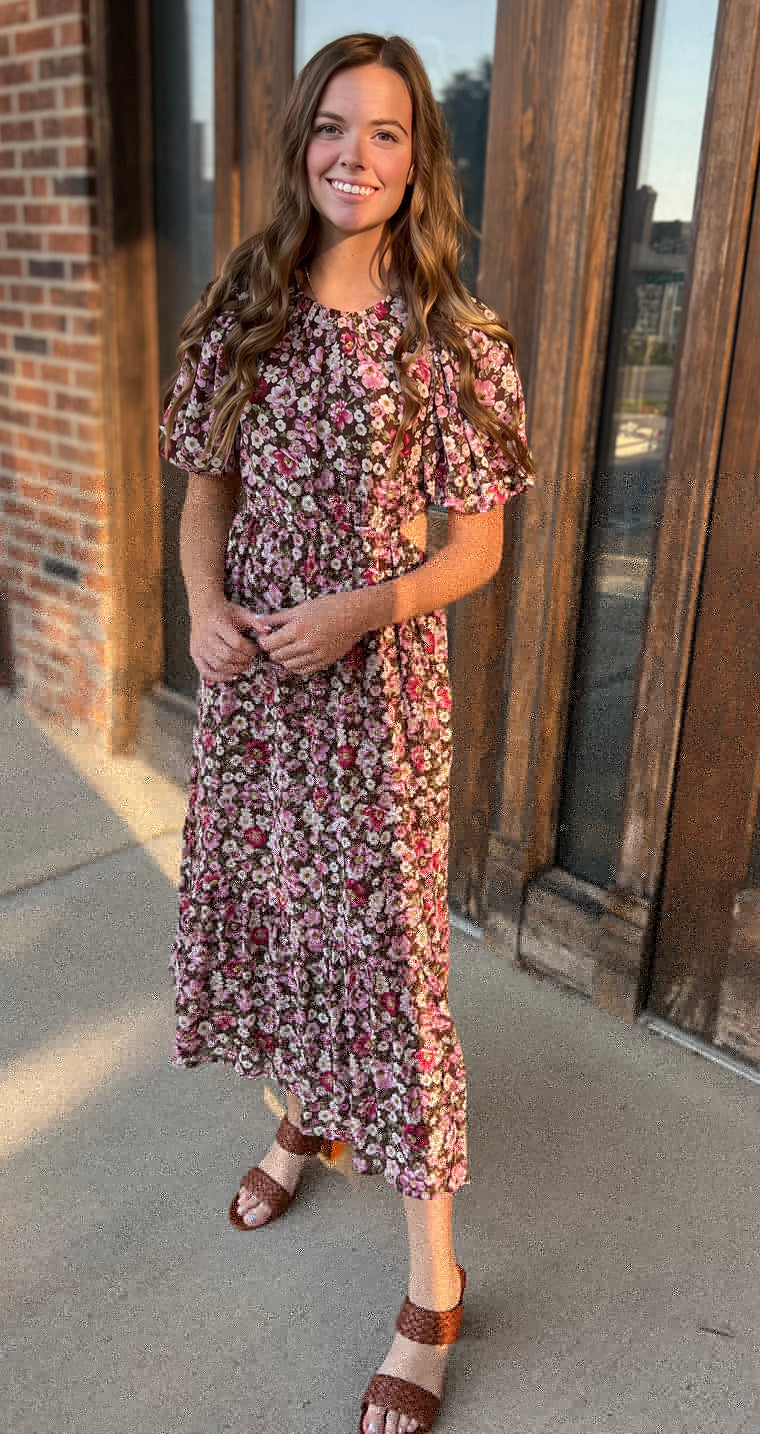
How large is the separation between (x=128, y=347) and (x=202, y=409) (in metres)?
1.91

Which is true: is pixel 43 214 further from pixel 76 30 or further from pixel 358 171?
pixel 358 171

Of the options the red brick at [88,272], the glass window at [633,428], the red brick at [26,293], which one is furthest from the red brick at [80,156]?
the glass window at [633,428]

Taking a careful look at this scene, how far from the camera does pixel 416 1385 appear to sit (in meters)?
1.62

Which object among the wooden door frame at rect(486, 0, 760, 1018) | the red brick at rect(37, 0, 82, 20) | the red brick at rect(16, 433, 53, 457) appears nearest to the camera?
the wooden door frame at rect(486, 0, 760, 1018)

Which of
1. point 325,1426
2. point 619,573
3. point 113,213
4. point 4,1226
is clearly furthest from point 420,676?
point 113,213

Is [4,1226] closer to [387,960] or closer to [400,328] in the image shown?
[387,960]

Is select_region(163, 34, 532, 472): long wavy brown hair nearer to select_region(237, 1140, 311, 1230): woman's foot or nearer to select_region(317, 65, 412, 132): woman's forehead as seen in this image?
select_region(317, 65, 412, 132): woman's forehead

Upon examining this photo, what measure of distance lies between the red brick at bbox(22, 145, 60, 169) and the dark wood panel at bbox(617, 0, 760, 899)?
2.01 m

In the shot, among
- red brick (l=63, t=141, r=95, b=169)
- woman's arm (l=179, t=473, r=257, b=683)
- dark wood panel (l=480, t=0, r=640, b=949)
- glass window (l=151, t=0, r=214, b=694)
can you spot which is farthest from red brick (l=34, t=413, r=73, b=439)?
woman's arm (l=179, t=473, r=257, b=683)

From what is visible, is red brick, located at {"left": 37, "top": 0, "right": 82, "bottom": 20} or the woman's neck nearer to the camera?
the woman's neck

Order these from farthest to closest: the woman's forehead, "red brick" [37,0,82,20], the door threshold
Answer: "red brick" [37,0,82,20]
the door threshold
the woman's forehead

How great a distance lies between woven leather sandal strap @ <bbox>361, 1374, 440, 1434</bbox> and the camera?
1.60m

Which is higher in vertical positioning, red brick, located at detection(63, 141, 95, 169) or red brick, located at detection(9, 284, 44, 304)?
red brick, located at detection(63, 141, 95, 169)

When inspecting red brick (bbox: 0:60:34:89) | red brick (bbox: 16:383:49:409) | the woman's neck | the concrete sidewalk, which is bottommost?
the concrete sidewalk
